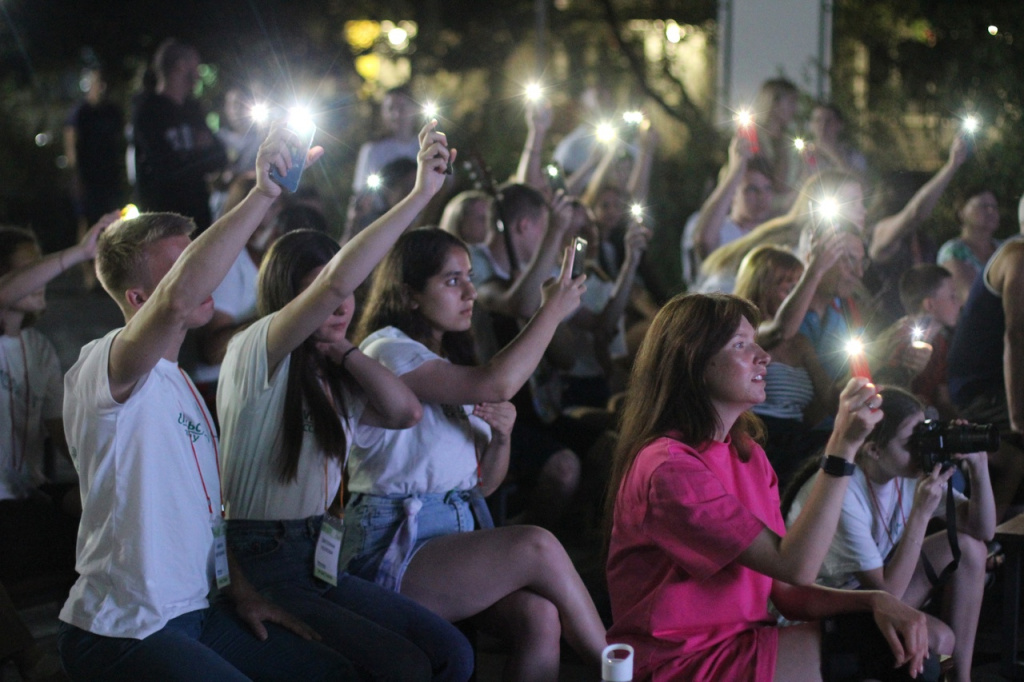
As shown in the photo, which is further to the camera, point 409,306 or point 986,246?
point 986,246

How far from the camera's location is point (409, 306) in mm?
3770

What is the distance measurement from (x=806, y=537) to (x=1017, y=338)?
2.78 metres

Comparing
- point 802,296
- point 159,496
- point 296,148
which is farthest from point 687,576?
point 802,296

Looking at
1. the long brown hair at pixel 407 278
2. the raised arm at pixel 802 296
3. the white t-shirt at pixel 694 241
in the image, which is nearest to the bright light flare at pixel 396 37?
the white t-shirt at pixel 694 241

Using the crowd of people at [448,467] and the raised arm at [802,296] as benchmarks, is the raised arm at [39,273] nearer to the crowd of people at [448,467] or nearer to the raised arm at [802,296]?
the crowd of people at [448,467]

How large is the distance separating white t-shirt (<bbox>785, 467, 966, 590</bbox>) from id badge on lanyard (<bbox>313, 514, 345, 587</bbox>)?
4.67 ft

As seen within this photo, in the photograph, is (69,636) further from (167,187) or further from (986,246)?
(986,246)

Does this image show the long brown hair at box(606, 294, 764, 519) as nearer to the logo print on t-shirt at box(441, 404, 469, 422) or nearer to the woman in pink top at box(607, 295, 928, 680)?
the woman in pink top at box(607, 295, 928, 680)

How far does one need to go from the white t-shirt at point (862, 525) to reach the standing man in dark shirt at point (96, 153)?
5.99 metres

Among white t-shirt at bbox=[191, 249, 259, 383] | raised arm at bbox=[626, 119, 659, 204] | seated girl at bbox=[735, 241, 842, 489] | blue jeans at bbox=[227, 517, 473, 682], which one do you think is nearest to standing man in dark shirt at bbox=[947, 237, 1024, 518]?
seated girl at bbox=[735, 241, 842, 489]

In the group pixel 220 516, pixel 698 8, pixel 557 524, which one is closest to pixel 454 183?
pixel 557 524

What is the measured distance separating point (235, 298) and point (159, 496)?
2.34 meters

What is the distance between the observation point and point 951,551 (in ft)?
12.4

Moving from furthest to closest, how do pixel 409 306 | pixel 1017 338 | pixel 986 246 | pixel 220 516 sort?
pixel 986 246
pixel 1017 338
pixel 409 306
pixel 220 516
